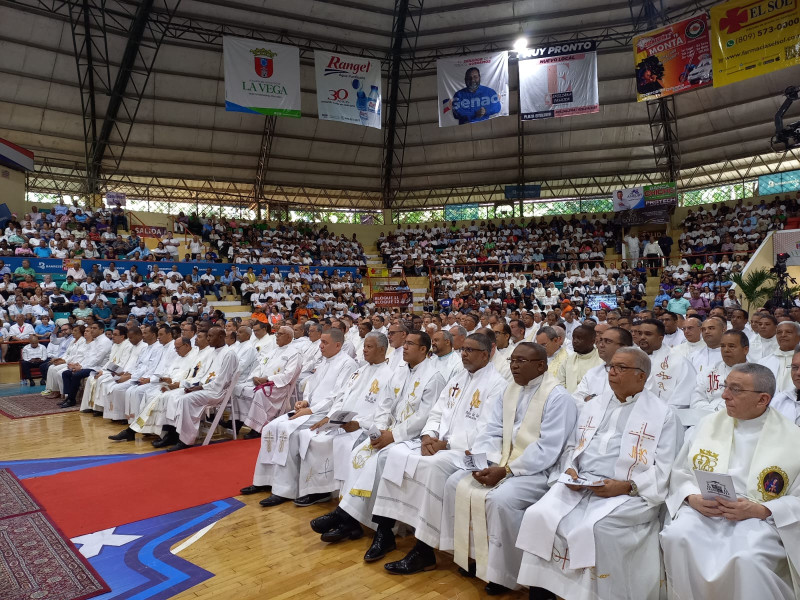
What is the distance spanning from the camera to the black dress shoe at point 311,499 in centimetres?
489

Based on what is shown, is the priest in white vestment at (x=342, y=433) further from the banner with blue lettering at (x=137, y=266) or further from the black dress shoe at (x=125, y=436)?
the banner with blue lettering at (x=137, y=266)

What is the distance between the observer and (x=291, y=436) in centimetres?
496

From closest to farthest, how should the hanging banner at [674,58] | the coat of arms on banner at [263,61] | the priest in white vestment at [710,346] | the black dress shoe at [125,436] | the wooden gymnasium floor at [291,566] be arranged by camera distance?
the wooden gymnasium floor at [291,566] < the priest in white vestment at [710,346] < the black dress shoe at [125,436] < the hanging banner at [674,58] < the coat of arms on banner at [263,61]

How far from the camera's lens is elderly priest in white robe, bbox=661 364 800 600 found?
8.25ft

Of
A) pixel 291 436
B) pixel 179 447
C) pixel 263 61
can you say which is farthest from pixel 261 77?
pixel 291 436

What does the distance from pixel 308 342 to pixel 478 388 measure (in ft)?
14.9

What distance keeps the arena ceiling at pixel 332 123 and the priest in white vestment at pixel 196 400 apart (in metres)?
13.7

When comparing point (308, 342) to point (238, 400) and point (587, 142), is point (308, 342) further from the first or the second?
point (587, 142)

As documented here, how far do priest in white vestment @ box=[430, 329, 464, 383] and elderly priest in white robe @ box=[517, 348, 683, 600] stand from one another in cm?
202

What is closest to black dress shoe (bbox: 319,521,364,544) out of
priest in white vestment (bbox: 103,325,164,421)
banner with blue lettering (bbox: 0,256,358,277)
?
priest in white vestment (bbox: 103,325,164,421)

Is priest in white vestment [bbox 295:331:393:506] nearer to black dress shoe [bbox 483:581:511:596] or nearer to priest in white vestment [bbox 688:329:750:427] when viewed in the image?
black dress shoe [bbox 483:581:511:596]

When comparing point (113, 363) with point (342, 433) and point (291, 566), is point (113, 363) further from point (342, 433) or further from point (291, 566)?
point (291, 566)

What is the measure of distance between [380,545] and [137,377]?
604 cm

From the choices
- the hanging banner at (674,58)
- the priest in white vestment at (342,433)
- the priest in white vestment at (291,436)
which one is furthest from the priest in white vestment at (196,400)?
the hanging banner at (674,58)
